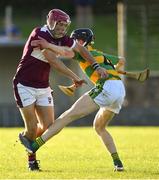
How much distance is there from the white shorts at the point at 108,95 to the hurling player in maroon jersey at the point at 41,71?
0.99ft

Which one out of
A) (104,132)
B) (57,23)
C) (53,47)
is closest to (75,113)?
(104,132)

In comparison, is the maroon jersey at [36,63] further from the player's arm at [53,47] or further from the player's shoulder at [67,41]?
the player's arm at [53,47]

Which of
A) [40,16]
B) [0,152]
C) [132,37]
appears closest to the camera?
[0,152]

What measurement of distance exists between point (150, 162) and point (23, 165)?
214 centimetres

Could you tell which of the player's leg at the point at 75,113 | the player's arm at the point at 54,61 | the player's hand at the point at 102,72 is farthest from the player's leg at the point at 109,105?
the player's arm at the point at 54,61

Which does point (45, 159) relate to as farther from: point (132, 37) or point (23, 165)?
point (132, 37)

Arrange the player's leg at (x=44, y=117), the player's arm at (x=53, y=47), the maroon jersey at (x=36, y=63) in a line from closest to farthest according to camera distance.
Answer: the player's arm at (x=53, y=47), the maroon jersey at (x=36, y=63), the player's leg at (x=44, y=117)

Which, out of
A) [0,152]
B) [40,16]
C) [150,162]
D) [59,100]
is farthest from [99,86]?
[40,16]

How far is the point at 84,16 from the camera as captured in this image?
3847cm

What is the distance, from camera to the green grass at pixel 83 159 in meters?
12.9

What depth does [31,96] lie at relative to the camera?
13.5 m

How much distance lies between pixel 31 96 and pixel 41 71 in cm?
41

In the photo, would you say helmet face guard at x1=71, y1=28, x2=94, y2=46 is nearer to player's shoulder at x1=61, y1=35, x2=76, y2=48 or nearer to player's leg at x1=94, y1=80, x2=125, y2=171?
player's shoulder at x1=61, y1=35, x2=76, y2=48

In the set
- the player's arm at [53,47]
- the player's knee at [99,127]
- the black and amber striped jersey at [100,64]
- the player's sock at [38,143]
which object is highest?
the player's arm at [53,47]
